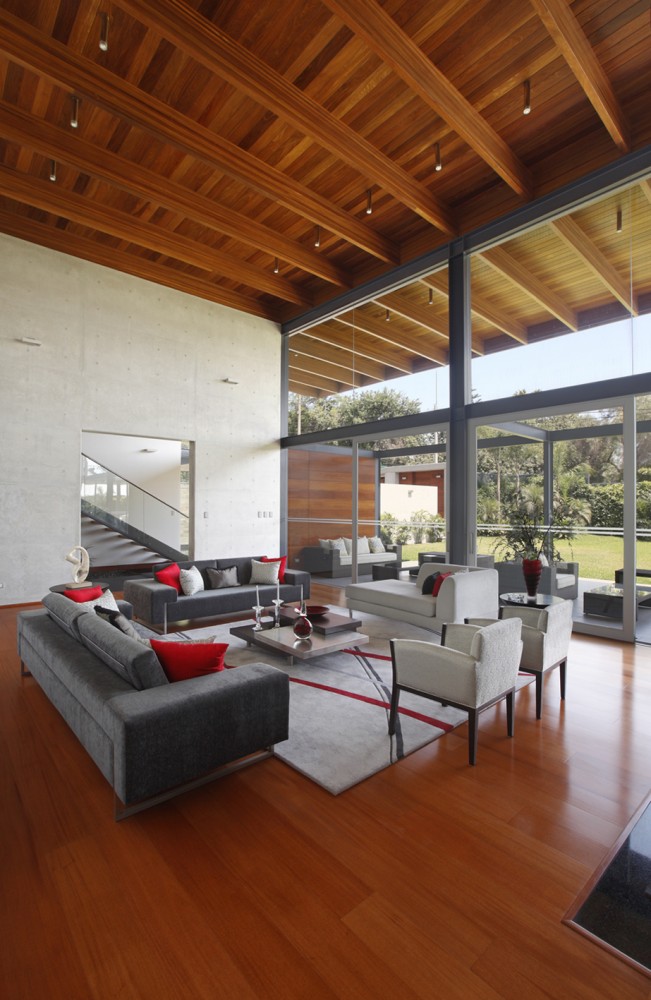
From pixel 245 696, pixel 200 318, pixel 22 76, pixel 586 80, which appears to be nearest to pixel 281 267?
pixel 200 318

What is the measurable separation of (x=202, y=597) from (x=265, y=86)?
5125mm

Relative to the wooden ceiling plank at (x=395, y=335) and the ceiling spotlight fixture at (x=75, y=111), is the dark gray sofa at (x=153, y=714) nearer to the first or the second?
the ceiling spotlight fixture at (x=75, y=111)

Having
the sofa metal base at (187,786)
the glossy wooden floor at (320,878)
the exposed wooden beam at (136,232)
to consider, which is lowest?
the glossy wooden floor at (320,878)

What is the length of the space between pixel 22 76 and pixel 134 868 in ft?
20.1

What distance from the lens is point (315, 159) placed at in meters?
5.46

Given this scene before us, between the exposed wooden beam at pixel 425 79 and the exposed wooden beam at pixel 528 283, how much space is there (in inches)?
37.6

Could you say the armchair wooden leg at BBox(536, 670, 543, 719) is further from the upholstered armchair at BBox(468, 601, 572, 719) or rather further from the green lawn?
the green lawn

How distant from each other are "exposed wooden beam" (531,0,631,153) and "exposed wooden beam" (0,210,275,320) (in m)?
6.05

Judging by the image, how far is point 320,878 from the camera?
1916 mm

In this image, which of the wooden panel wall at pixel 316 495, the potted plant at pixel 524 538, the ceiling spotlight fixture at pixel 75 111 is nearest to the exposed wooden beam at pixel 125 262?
the ceiling spotlight fixture at pixel 75 111

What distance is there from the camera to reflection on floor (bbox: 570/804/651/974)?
166 centimetres

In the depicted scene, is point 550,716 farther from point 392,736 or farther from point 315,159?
point 315,159

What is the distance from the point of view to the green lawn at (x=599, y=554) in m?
5.08

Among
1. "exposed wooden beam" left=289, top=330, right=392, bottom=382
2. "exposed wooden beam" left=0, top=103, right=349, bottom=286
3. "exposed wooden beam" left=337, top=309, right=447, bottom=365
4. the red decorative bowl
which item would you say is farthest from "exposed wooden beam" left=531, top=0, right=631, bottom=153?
the red decorative bowl
